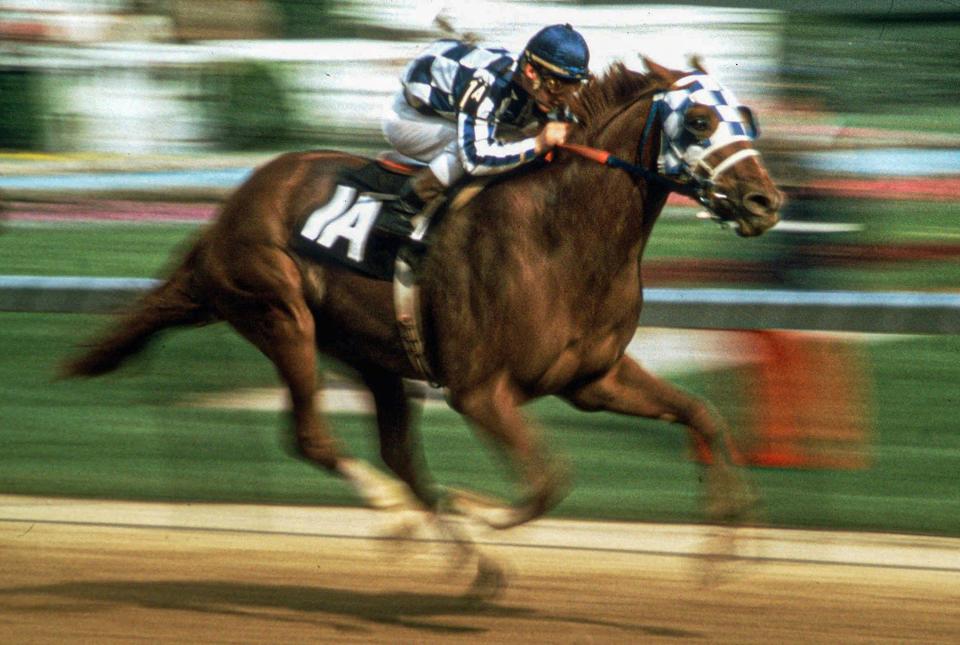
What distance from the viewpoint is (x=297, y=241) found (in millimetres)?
4648

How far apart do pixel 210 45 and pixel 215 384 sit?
688 cm

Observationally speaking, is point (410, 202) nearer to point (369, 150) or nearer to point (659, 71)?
point (659, 71)

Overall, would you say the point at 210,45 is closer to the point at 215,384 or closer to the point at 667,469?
the point at 215,384

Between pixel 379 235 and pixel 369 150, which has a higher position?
pixel 379 235

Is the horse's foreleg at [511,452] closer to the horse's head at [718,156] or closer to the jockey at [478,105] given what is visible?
the jockey at [478,105]

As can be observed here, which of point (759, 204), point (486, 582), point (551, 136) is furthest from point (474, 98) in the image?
point (486, 582)

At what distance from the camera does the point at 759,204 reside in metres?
3.94

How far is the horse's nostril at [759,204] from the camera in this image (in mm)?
3936

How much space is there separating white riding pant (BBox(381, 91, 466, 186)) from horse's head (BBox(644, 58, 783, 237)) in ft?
2.52

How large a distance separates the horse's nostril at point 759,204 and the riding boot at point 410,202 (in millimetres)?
940

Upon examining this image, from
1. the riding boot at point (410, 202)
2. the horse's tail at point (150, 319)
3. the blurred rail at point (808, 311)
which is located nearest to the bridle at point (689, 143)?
the riding boot at point (410, 202)

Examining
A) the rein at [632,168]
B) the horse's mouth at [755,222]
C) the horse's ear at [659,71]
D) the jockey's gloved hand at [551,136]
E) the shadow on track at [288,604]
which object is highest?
the horse's ear at [659,71]

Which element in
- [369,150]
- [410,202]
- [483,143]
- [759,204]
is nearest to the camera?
[759,204]

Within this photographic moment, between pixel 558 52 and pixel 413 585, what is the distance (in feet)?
5.56
